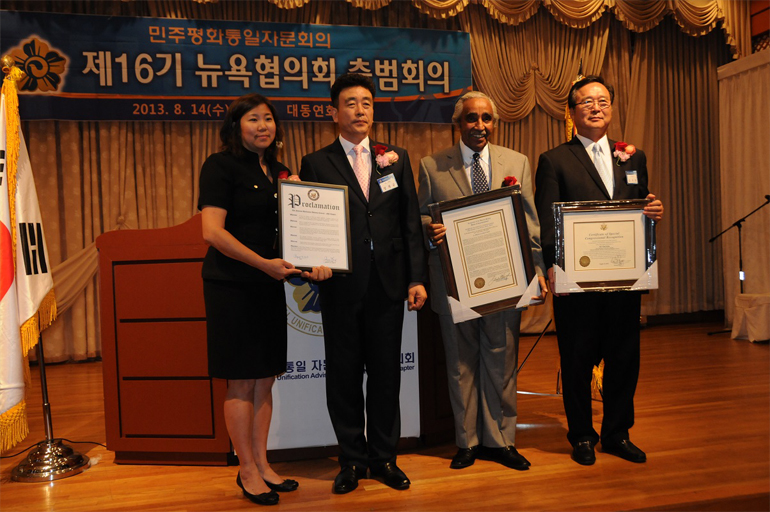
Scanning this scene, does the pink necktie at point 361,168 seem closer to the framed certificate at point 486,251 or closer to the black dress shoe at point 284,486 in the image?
the framed certificate at point 486,251

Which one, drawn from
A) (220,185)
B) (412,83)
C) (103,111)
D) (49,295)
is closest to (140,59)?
(103,111)

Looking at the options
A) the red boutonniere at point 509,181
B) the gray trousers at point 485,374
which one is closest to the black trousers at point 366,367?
the gray trousers at point 485,374

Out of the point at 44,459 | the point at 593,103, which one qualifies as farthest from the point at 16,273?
the point at 593,103

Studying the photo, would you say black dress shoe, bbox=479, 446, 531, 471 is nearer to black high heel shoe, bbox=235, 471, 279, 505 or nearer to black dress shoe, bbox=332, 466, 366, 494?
black dress shoe, bbox=332, 466, 366, 494

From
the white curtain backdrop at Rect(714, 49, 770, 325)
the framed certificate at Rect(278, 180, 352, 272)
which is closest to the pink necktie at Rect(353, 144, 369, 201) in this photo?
the framed certificate at Rect(278, 180, 352, 272)

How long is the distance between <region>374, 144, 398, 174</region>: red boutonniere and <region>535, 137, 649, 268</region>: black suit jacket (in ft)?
2.41

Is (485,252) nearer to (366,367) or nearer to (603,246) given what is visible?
(603,246)

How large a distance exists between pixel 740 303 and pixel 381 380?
16.8ft

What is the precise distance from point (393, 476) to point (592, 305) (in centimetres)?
118

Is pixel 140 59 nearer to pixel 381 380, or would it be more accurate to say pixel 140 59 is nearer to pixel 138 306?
pixel 138 306

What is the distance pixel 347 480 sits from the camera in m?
2.70

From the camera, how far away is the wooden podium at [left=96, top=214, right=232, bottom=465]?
321 centimetres

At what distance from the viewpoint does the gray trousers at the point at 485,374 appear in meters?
2.90

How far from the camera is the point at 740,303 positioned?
6.43m
